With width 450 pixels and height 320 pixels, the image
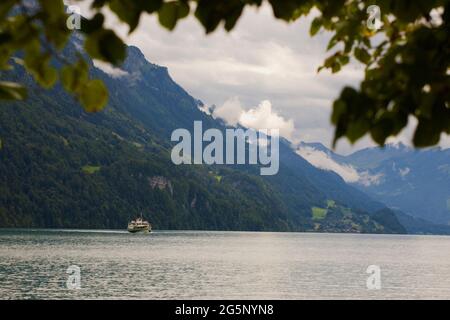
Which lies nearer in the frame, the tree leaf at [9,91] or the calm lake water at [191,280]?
the tree leaf at [9,91]

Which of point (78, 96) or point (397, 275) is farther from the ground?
point (78, 96)

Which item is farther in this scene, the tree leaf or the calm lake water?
the calm lake water

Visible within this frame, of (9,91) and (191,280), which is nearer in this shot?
(9,91)

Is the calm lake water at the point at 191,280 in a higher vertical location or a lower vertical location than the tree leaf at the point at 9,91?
lower

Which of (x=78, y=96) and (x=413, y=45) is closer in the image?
(x=413, y=45)

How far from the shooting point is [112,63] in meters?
3.27

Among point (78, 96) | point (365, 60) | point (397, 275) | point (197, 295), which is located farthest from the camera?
point (397, 275)

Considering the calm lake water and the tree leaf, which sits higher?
the tree leaf

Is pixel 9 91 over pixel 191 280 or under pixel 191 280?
over
